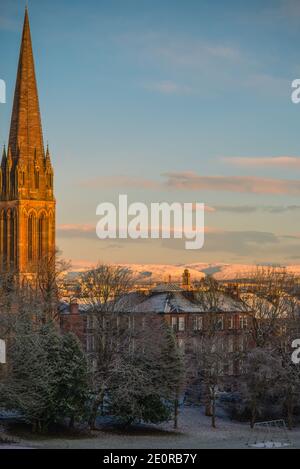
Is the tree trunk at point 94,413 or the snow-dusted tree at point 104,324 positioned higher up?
the snow-dusted tree at point 104,324

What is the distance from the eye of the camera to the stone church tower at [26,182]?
13850cm

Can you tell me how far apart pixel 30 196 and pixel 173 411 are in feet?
230

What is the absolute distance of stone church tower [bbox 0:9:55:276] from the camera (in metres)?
138

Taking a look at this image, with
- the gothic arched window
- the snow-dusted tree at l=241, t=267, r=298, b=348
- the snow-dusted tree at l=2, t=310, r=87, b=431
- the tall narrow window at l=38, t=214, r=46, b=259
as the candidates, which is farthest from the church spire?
the snow-dusted tree at l=2, t=310, r=87, b=431

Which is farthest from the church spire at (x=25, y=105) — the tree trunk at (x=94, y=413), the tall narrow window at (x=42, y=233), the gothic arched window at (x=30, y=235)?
the tree trunk at (x=94, y=413)

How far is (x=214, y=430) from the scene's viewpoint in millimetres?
75938

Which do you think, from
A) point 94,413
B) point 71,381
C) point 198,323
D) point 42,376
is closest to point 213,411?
point 94,413

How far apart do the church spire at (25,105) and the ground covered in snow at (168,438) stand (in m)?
66.7

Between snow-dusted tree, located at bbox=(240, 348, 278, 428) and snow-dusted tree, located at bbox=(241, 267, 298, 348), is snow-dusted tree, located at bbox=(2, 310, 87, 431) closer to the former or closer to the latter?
snow-dusted tree, located at bbox=(240, 348, 278, 428)

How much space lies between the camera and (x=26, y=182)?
14262cm

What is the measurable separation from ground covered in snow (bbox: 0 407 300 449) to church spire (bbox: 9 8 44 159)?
66.7 metres

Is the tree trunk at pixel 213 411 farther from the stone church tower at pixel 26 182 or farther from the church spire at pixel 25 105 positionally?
the church spire at pixel 25 105
